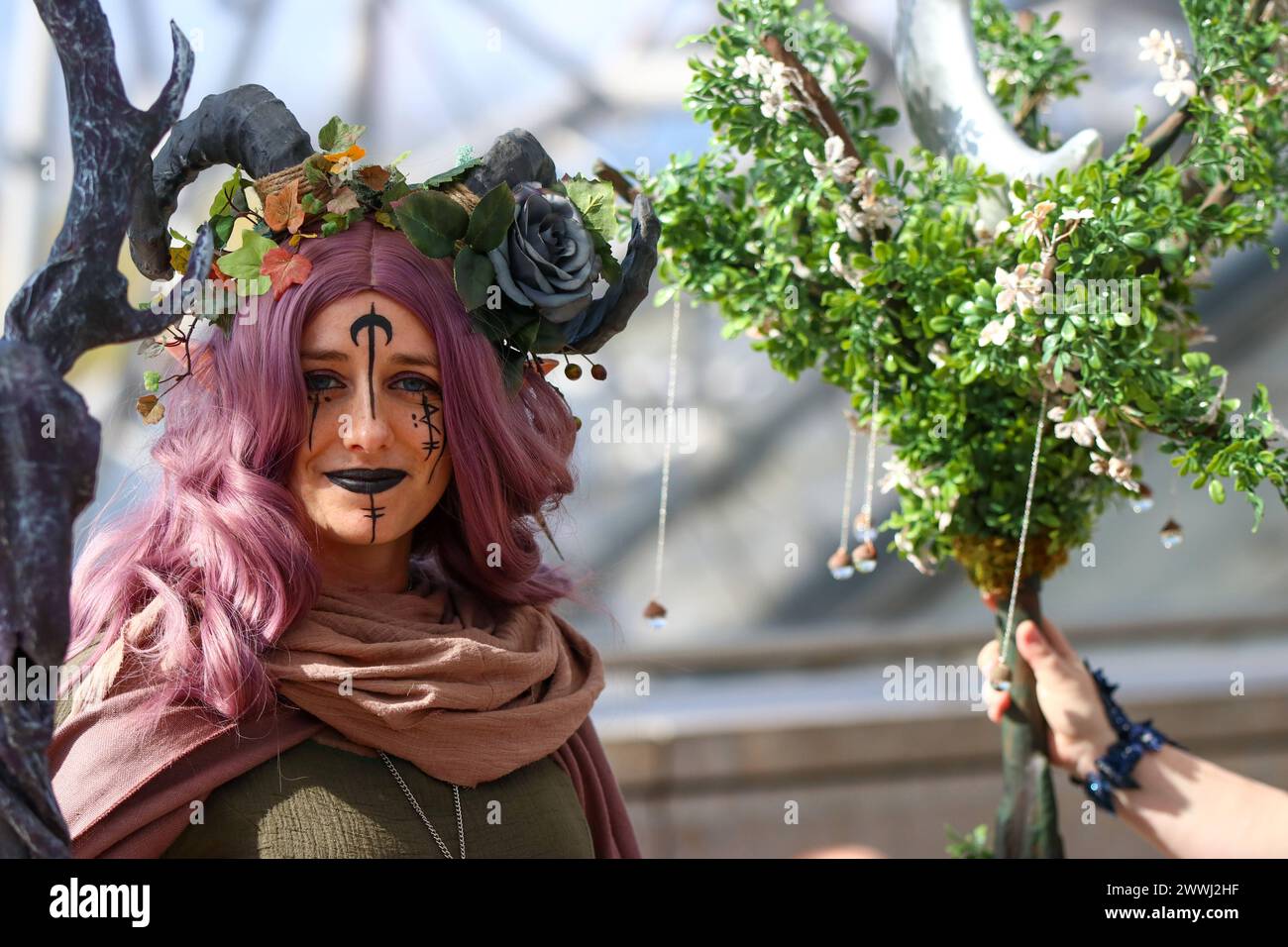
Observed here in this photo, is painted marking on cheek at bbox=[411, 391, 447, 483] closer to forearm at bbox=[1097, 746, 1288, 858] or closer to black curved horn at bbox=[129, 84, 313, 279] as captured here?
black curved horn at bbox=[129, 84, 313, 279]

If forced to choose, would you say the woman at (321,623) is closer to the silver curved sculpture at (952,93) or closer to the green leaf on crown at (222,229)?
the green leaf on crown at (222,229)

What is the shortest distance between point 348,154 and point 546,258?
186 mm

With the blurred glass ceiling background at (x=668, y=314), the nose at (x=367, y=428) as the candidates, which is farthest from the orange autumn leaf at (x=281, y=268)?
the blurred glass ceiling background at (x=668, y=314)

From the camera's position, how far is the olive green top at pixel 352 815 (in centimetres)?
103

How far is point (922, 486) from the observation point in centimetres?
142

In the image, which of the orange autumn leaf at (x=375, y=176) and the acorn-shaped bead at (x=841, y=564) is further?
the acorn-shaped bead at (x=841, y=564)

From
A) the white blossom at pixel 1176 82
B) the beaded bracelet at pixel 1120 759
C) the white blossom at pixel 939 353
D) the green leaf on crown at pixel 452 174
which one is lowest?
the beaded bracelet at pixel 1120 759

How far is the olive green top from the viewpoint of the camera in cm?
103

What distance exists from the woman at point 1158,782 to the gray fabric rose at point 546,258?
612 mm

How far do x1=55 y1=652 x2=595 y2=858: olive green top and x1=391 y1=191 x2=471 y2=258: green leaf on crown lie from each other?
1.36ft

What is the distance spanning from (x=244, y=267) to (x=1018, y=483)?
810 millimetres

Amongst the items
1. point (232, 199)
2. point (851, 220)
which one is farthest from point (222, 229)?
point (851, 220)

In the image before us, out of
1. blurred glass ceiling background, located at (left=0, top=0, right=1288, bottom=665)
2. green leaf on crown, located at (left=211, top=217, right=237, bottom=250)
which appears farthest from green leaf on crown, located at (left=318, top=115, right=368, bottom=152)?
blurred glass ceiling background, located at (left=0, top=0, right=1288, bottom=665)
